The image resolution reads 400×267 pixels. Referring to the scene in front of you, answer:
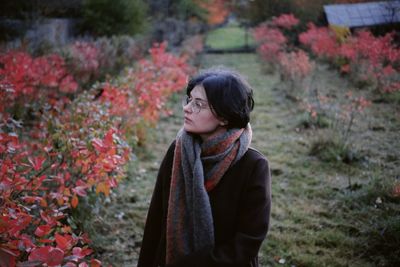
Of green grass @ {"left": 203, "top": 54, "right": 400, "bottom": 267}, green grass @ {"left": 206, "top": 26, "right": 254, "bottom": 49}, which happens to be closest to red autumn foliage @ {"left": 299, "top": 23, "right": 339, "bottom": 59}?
green grass @ {"left": 203, "top": 54, "right": 400, "bottom": 267}

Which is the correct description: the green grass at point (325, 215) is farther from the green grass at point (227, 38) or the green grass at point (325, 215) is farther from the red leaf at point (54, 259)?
the green grass at point (227, 38)

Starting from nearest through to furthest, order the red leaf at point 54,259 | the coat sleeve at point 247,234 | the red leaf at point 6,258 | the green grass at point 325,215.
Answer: the red leaf at point 6,258 < the red leaf at point 54,259 < the coat sleeve at point 247,234 < the green grass at point 325,215

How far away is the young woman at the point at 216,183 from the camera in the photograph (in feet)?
5.84

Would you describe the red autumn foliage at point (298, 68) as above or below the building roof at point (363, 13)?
below

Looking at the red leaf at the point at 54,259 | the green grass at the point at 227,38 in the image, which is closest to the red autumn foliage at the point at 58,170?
the red leaf at the point at 54,259

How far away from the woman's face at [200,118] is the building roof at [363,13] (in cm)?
507

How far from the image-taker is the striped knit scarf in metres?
1.81

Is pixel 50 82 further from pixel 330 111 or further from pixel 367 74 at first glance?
pixel 367 74

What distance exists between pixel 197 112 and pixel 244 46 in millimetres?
22950

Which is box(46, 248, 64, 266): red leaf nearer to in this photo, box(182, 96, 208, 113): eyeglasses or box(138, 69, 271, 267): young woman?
box(138, 69, 271, 267): young woman

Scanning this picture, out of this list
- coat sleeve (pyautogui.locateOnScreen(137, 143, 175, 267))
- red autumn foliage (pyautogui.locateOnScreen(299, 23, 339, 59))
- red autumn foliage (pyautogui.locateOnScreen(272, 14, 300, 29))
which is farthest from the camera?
red autumn foliage (pyautogui.locateOnScreen(272, 14, 300, 29))

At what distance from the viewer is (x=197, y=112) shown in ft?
6.11

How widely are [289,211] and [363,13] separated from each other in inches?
224

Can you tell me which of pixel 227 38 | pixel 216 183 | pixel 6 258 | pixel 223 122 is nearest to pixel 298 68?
pixel 223 122
